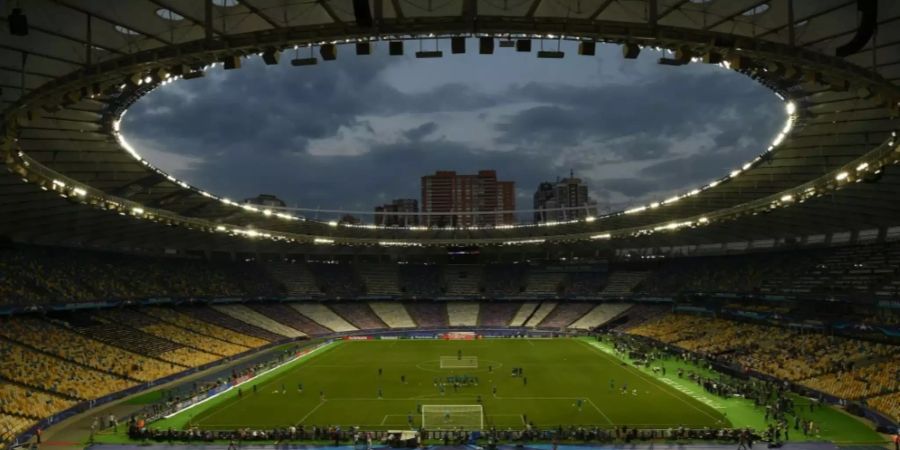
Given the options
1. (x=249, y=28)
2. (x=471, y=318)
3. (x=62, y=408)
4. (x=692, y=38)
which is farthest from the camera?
(x=471, y=318)

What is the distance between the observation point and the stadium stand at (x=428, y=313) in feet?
291

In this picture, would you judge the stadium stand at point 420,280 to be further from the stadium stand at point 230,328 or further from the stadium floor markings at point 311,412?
the stadium floor markings at point 311,412

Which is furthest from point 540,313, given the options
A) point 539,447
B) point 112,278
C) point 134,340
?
point 539,447

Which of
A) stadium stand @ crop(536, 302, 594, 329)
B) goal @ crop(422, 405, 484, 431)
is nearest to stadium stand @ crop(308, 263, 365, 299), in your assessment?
stadium stand @ crop(536, 302, 594, 329)

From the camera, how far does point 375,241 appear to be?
3095 inches

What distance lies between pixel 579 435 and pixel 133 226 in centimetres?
4328

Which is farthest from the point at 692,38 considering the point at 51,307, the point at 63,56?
the point at 51,307

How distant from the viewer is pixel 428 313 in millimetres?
92312

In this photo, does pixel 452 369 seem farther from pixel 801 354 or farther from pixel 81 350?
pixel 81 350

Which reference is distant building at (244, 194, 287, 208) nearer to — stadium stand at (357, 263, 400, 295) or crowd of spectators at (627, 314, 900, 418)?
stadium stand at (357, 263, 400, 295)

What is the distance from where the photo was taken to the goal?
35.2 metres

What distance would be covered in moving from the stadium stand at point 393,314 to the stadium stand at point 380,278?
1.85m

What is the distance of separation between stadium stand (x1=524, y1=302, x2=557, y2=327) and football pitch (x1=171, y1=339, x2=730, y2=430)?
21852 mm

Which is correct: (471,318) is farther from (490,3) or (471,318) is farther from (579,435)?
(490,3)
